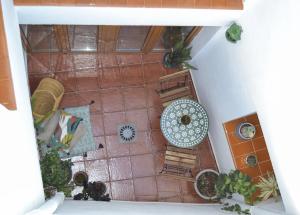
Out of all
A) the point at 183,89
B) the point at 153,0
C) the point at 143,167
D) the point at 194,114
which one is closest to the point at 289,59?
the point at 153,0

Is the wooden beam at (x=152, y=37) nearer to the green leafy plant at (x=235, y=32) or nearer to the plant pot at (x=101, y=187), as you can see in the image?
the green leafy plant at (x=235, y=32)

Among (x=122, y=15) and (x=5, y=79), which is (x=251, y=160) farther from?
(x=5, y=79)

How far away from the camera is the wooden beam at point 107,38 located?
14.6 feet

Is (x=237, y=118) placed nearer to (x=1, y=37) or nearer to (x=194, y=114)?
(x=194, y=114)

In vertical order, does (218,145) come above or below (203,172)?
above

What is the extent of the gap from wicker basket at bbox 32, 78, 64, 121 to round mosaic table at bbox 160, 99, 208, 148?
4.58 feet

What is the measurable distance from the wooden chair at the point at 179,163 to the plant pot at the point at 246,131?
3.50ft

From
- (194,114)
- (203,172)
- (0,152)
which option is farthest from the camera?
(203,172)

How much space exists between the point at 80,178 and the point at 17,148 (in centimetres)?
239

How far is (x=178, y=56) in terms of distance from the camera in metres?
5.07

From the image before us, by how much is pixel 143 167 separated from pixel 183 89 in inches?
49.6

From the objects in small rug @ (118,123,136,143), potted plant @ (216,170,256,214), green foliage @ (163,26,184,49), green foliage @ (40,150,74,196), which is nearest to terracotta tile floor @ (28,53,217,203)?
small rug @ (118,123,136,143)

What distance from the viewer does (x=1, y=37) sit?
271 centimetres

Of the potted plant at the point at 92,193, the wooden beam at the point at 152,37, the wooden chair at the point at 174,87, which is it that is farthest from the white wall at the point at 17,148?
the wooden chair at the point at 174,87
